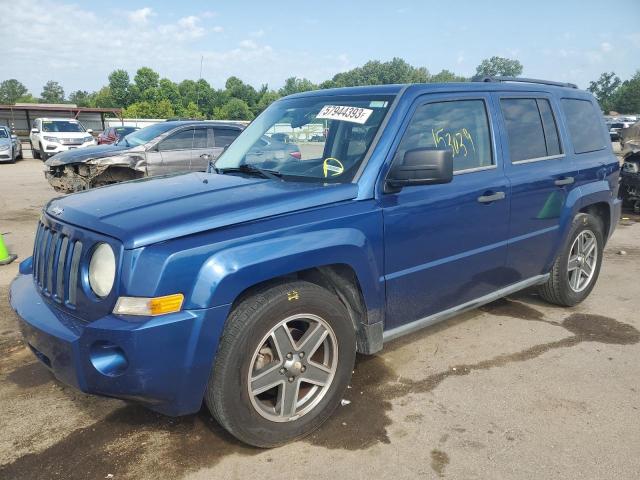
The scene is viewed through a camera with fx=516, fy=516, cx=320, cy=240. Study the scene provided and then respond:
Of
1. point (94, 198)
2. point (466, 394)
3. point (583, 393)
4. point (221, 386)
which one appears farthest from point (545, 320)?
point (94, 198)

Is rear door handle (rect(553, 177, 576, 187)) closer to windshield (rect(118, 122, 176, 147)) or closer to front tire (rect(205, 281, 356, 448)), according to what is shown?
front tire (rect(205, 281, 356, 448))

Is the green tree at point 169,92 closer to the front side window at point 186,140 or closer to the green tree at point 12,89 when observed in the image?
the green tree at point 12,89

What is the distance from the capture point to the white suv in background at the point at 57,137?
20683mm

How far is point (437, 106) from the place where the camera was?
333 cm

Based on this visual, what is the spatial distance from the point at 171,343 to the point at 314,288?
78 cm

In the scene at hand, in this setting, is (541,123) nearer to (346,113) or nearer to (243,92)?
(346,113)

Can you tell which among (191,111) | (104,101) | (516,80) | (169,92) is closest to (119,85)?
(104,101)

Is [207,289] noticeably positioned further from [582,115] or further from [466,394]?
[582,115]

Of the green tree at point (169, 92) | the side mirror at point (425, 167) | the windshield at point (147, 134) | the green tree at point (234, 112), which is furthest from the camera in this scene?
the green tree at point (169, 92)

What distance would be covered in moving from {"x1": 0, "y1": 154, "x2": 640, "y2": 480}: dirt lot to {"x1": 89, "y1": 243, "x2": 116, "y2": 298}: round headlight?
92 centimetres

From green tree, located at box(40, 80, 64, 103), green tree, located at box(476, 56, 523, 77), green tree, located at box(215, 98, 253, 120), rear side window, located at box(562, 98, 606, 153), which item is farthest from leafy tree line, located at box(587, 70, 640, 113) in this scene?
green tree, located at box(40, 80, 64, 103)

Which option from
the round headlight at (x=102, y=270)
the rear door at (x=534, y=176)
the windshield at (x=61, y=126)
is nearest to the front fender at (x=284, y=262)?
the round headlight at (x=102, y=270)

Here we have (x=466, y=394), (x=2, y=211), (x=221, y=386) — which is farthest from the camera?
(x=2, y=211)

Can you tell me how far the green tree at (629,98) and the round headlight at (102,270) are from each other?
10036 centimetres
